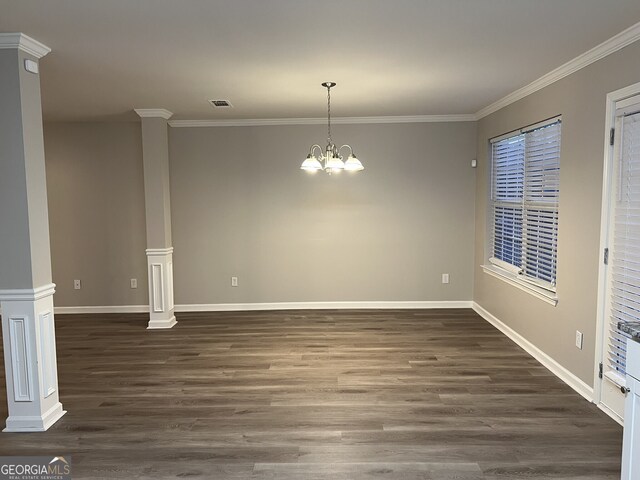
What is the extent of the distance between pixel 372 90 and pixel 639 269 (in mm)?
2627

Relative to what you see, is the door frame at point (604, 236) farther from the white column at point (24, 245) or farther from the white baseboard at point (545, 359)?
the white column at point (24, 245)

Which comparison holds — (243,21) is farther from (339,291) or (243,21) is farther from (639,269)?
(339,291)

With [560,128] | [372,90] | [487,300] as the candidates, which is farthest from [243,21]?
[487,300]

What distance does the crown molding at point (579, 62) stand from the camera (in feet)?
9.04

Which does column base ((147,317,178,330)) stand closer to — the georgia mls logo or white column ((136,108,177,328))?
white column ((136,108,177,328))

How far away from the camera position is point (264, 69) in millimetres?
3479

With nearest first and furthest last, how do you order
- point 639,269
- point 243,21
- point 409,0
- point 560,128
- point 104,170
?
point 409,0 < point 243,21 < point 639,269 < point 560,128 < point 104,170

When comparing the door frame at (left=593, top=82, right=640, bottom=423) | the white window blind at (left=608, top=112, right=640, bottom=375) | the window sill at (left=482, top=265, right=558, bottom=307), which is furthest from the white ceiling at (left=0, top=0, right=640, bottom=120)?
the window sill at (left=482, top=265, right=558, bottom=307)

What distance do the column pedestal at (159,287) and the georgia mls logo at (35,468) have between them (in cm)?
269

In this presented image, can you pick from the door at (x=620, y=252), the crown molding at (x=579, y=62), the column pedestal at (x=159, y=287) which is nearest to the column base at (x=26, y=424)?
the column pedestal at (x=159, y=287)

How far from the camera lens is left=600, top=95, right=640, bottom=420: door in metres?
2.81

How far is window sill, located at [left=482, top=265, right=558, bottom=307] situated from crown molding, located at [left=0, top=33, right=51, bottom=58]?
428 centimetres

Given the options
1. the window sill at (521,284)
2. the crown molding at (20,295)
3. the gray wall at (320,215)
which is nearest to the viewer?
the crown molding at (20,295)

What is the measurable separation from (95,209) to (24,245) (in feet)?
10.9
